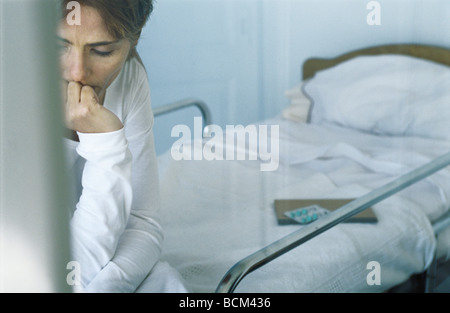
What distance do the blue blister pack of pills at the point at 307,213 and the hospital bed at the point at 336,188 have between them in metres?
0.03

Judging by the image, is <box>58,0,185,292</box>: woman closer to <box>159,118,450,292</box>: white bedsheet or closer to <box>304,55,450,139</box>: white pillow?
<box>159,118,450,292</box>: white bedsheet

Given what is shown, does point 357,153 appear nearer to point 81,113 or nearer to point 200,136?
point 200,136

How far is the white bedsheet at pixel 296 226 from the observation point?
0.89 meters

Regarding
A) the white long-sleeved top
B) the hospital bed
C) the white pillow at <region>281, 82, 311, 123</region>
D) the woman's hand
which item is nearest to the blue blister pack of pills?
the hospital bed

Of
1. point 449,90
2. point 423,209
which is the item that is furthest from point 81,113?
point 449,90

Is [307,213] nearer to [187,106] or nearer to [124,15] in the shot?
[187,106]

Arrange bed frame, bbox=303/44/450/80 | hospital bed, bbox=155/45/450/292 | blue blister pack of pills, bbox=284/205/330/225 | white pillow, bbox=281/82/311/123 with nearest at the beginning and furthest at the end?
1. hospital bed, bbox=155/45/450/292
2. blue blister pack of pills, bbox=284/205/330/225
3. white pillow, bbox=281/82/311/123
4. bed frame, bbox=303/44/450/80

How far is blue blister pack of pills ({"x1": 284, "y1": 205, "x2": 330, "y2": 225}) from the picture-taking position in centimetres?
105

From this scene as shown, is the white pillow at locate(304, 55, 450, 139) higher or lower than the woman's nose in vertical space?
lower

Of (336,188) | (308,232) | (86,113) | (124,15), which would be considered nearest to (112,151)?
(86,113)

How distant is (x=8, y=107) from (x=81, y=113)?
21 cm

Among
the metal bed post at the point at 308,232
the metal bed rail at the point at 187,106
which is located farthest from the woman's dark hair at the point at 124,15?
the metal bed post at the point at 308,232

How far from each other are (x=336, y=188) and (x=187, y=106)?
0.51 m

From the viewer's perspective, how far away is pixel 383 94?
5.23ft
